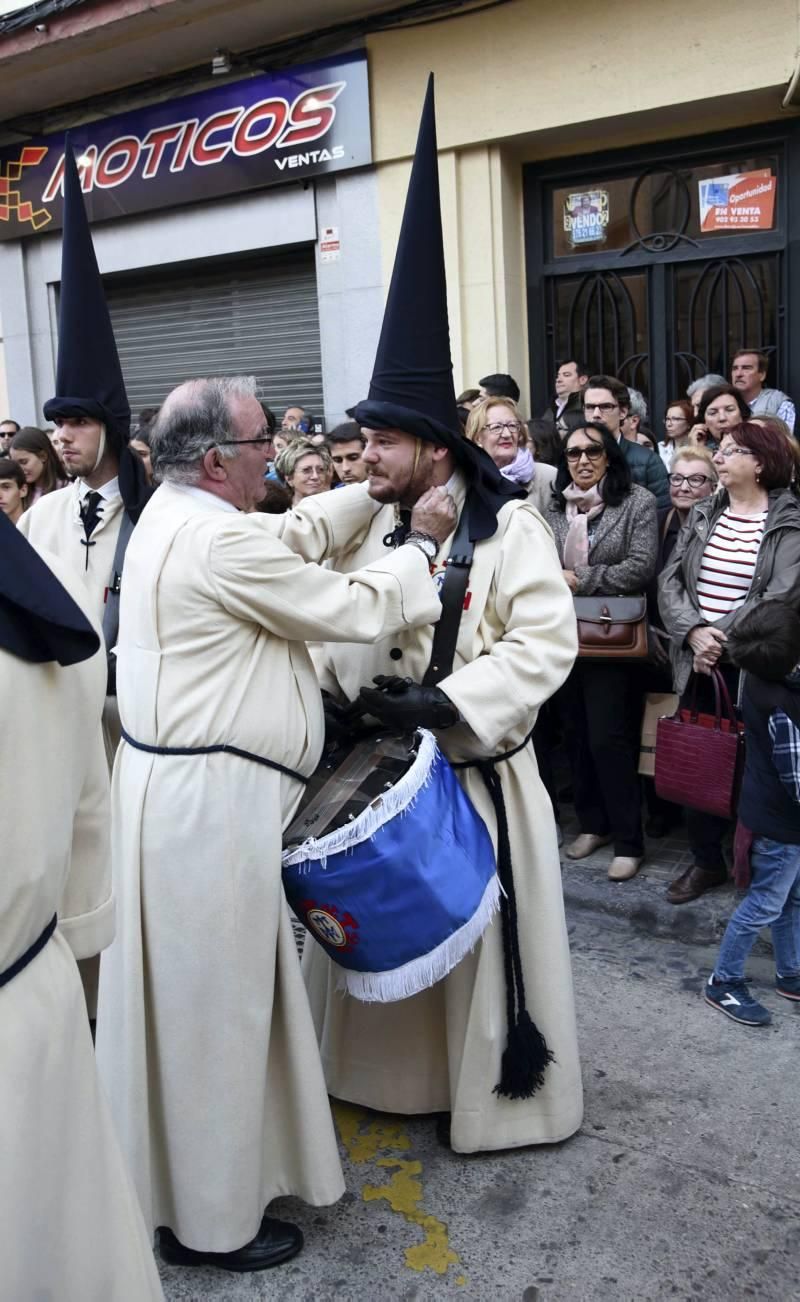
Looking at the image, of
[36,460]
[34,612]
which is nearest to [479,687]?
[34,612]

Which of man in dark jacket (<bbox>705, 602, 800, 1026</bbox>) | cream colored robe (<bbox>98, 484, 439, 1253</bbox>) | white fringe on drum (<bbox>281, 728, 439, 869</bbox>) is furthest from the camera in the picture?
man in dark jacket (<bbox>705, 602, 800, 1026</bbox>)

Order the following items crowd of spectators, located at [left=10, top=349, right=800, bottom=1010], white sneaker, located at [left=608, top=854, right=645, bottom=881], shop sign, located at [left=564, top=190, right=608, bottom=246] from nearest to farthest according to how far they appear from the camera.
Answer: crowd of spectators, located at [left=10, top=349, right=800, bottom=1010]
white sneaker, located at [left=608, top=854, right=645, bottom=881]
shop sign, located at [left=564, top=190, right=608, bottom=246]

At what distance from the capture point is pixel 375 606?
284 centimetres

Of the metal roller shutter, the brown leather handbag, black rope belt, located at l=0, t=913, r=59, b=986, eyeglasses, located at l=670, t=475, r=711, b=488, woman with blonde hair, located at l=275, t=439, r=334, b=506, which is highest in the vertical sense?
the metal roller shutter

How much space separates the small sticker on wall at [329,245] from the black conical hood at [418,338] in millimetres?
6382

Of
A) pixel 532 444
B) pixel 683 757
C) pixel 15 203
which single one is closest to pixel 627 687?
pixel 683 757

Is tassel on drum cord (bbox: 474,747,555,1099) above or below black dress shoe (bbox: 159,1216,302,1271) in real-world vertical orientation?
above

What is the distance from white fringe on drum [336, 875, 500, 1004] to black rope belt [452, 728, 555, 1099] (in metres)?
0.41

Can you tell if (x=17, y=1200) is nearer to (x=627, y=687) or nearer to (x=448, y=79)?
(x=627, y=687)

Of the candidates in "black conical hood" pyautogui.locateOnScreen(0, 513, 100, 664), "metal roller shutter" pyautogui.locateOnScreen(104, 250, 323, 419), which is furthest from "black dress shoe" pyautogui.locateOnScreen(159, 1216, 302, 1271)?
"metal roller shutter" pyautogui.locateOnScreen(104, 250, 323, 419)

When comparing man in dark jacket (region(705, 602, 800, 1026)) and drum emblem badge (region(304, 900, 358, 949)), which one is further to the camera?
man in dark jacket (region(705, 602, 800, 1026))

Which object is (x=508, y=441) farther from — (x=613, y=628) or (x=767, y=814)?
(x=767, y=814)

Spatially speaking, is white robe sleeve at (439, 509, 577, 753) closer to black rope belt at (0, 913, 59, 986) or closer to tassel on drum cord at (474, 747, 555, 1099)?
tassel on drum cord at (474, 747, 555, 1099)

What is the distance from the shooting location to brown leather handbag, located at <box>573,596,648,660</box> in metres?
5.27
